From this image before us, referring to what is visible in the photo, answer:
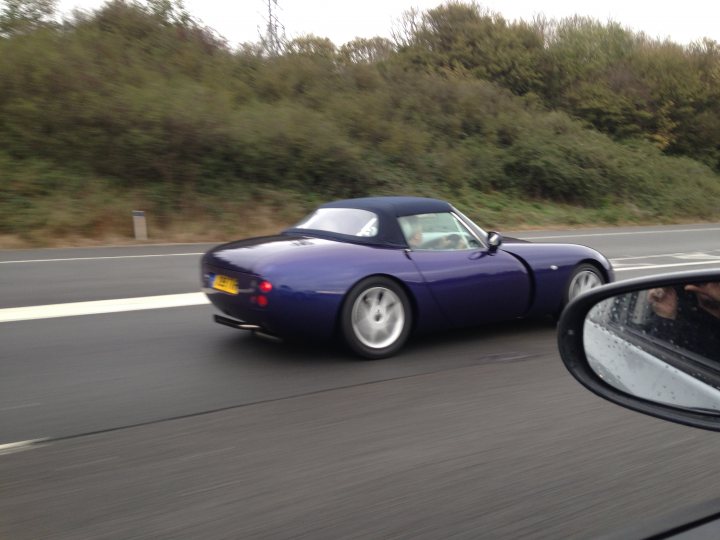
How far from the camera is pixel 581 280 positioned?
6.62 metres

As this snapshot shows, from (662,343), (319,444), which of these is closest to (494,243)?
(319,444)

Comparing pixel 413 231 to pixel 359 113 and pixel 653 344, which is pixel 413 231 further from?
pixel 359 113

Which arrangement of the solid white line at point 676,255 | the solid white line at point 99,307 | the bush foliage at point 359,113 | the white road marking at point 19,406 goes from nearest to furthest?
the white road marking at point 19,406
the solid white line at point 99,307
the solid white line at point 676,255
the bush foliage at point 359,113

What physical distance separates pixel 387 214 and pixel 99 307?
11.6 ft

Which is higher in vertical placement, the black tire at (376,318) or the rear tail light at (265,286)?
the rear tail light at (265,286)

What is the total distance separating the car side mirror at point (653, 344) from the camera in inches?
72.6

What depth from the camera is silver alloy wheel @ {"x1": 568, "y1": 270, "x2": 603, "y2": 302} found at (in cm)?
652

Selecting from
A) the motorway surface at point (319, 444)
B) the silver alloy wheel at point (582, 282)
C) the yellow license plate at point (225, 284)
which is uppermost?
the yellow license plate at point (225, 284)

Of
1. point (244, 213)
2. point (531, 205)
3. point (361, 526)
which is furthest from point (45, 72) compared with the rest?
point (361, 526)

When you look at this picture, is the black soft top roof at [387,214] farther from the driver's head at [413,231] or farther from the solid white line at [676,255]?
the solid white line at [676,255]

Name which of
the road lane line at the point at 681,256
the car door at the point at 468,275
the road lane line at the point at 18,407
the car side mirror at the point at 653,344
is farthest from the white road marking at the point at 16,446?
the road lane line at the point at 681,256

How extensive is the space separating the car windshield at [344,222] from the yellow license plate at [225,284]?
3.25 feet

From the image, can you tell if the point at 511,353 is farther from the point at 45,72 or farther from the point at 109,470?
the point at 45,72

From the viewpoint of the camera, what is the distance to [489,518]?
2.98 m
